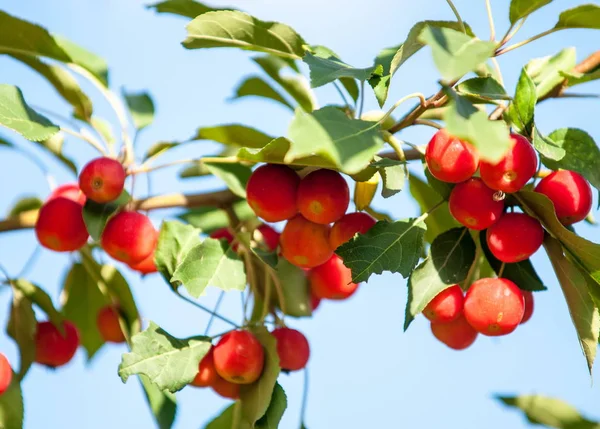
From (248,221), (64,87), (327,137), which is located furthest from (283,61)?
(327,137)

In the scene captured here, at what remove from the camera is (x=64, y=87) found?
1911mm

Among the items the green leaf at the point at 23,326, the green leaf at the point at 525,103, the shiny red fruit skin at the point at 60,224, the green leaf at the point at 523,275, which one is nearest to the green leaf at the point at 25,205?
the green leaf at the point at 23,326

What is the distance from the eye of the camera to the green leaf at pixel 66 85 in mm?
1858

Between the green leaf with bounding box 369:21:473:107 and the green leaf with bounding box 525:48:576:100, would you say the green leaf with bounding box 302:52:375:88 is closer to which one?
the green leaf with bounding box 369:21:473:107

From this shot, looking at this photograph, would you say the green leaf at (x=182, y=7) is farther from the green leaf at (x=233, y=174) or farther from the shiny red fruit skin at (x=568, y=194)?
the shiny red fruit skin at (x=568, y=194)

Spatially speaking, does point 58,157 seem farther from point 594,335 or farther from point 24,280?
point 594,335

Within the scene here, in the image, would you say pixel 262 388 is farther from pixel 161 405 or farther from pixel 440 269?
pixel 440 269

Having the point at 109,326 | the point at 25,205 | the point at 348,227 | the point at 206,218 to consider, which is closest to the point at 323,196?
the point at 348,227

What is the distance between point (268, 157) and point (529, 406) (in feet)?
1.96

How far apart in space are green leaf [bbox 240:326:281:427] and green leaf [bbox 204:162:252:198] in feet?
0.99

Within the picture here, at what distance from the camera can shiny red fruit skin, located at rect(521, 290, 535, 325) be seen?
1.55 meters

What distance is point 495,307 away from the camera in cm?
141

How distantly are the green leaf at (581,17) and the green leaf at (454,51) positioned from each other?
0.40 meters

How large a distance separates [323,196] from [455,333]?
385mm
